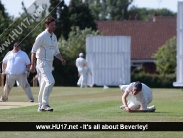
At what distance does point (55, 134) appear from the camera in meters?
14.3

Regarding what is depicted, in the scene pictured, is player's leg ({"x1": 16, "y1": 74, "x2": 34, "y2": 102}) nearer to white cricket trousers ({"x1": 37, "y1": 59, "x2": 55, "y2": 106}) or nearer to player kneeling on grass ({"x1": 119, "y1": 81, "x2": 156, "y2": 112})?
white cricket trousers ({"x1": 37, "y1": 59, "x2": 55, "y2": 106})

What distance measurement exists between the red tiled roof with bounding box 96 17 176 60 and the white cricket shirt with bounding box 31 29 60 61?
195ft

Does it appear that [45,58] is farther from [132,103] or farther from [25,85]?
[25,85]

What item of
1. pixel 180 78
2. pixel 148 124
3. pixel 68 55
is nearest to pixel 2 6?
pixel 68 55

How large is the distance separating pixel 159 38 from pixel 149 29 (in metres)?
2.10

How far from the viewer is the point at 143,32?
82.8 meters

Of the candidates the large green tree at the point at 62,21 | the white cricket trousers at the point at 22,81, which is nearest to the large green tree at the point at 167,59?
the large green tree at the point at 62,21

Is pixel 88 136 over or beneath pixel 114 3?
beneath

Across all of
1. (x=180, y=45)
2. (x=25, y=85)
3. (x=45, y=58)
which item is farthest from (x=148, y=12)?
(x=45, y=58)

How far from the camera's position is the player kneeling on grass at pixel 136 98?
1862cm

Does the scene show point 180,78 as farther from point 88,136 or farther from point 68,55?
point 88,136

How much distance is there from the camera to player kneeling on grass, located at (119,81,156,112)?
18625mm

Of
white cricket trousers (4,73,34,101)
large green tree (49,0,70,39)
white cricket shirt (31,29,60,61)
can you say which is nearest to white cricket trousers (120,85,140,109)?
white cricket shirt (31,29,60,61)

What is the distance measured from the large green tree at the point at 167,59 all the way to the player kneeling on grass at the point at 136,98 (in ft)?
149
